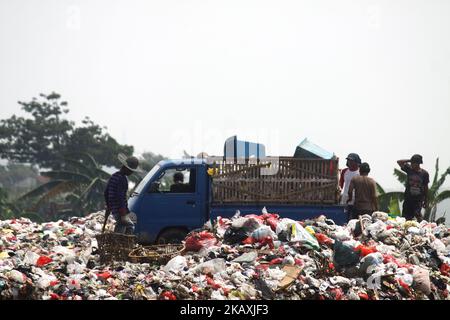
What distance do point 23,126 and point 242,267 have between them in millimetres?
48598

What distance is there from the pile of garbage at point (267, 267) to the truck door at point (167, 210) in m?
0.54

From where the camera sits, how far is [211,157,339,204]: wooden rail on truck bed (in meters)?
12.4

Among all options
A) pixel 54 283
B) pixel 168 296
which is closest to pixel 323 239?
pixel 168 296

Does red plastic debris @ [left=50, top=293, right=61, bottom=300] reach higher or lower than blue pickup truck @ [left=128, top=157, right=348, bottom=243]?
lower

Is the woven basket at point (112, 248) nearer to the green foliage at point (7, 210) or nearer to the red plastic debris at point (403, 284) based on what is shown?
the red plastic debris at point (403, 284)

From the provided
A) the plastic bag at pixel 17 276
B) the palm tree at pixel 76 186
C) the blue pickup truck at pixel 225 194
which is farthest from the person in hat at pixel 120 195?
the palm tree at pixel 76 186

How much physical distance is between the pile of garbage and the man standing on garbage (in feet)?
2.07

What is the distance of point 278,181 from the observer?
12.5m

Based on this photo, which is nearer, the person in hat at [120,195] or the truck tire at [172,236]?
the person in hat at [120,195]

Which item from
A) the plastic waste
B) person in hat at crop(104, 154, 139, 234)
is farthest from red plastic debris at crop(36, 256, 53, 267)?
the plastic waste

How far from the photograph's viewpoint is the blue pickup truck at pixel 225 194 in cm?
1227

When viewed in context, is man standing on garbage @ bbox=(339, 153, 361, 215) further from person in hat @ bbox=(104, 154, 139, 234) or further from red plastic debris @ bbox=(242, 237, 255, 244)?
person in hat @ bbox=(104, 154, 139, 234)

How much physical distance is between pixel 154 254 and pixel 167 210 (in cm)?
184
